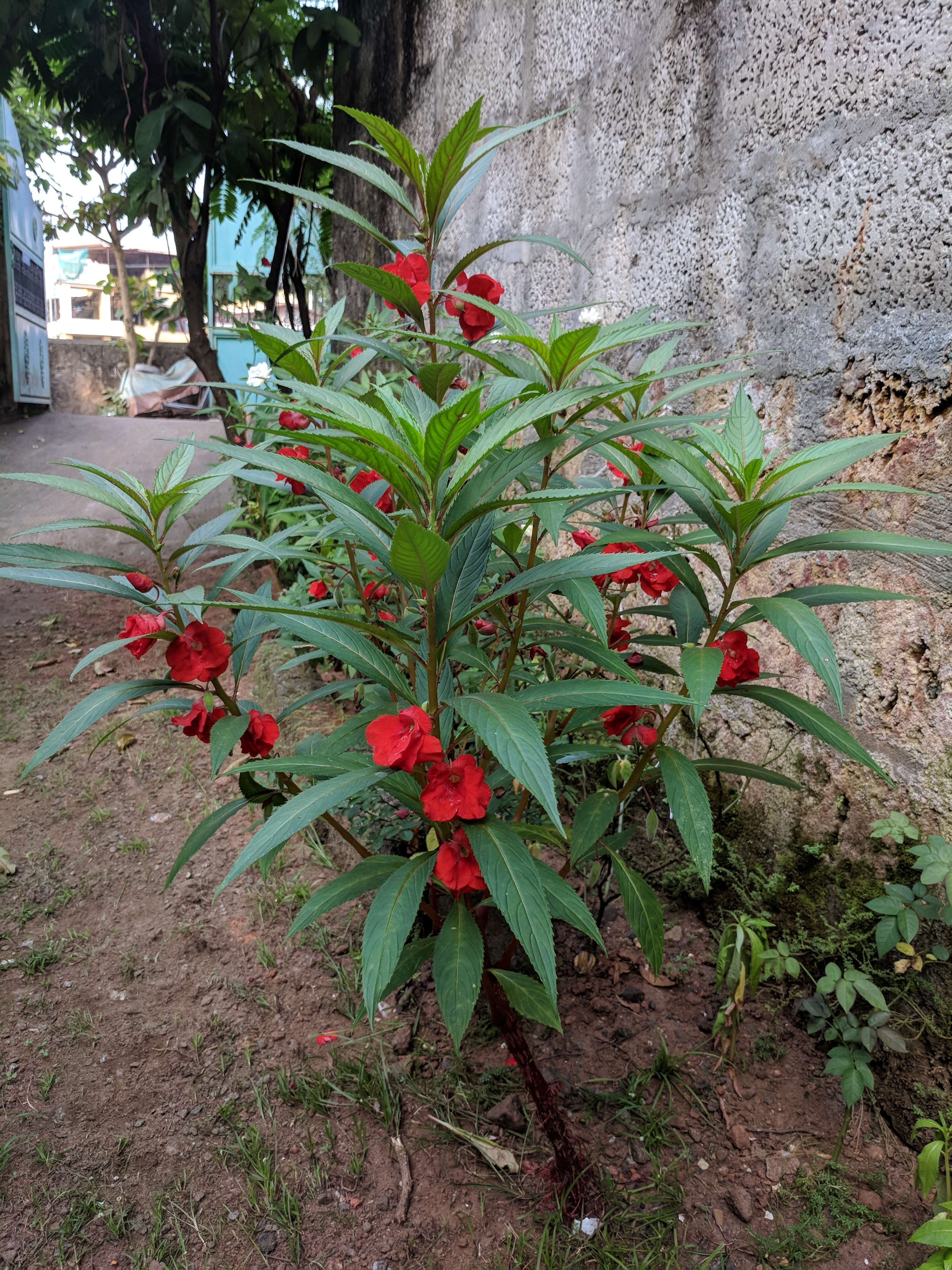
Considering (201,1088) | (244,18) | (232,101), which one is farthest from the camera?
(232,101)

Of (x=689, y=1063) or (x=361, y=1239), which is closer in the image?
(x=361, y=1239)

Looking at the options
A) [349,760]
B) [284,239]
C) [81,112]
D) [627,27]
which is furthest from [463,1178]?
[81,112]

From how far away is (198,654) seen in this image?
1.29m

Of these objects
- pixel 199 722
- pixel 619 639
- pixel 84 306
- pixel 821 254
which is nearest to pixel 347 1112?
pixel 199 722

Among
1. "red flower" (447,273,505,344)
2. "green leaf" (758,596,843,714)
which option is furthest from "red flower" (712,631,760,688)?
"red flower" (447,273,505,344)

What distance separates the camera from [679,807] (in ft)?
3.84

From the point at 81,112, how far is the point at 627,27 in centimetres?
428

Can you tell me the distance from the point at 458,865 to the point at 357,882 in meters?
0.24

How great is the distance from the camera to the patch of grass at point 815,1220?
131 centimetres

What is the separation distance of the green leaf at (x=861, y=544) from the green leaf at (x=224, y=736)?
82cm

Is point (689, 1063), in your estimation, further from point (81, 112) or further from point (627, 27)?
point (81, 112)

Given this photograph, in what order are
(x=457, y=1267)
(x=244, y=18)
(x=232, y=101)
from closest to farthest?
(x=457, y=1267) → (x=244, y=18) → (x=232, y=101)

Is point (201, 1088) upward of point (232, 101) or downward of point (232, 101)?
downward

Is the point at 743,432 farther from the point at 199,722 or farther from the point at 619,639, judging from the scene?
the point at 199,722
